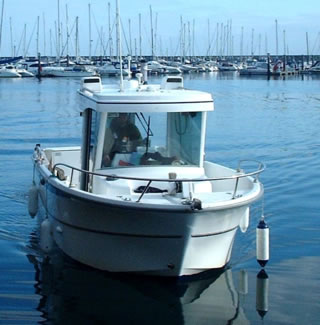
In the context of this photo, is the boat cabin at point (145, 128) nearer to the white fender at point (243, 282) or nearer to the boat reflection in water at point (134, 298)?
the boat reflection in water at point (134, 298)

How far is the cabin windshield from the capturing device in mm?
11055

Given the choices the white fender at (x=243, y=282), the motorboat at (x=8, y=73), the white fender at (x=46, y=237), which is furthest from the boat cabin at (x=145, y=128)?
the motorboat at (x=8, y=73)

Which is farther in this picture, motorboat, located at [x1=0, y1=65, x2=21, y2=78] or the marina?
motorboat, located at [x1=0, y1=65, x2=21, y2=78]

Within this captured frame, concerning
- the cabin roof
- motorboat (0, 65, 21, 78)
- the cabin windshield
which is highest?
motorboat (0, 65, 21, 78)

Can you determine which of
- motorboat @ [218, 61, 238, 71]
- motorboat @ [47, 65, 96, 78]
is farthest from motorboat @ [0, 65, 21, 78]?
motorboat @ [218, 61, 238, 71]

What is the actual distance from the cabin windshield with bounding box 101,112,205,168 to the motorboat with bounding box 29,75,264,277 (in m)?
0.02

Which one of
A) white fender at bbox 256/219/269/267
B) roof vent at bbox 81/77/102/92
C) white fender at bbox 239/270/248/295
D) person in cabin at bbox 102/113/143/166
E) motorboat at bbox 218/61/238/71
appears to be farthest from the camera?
motorboat at bbox 218/61/238/71

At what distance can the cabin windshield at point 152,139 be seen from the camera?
435 inches

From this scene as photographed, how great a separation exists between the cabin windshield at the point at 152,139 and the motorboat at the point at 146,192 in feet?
0.05

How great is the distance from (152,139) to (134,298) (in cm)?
259

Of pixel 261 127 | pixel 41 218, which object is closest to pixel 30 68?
pixel 261 127

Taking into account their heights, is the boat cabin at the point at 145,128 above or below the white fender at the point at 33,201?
above

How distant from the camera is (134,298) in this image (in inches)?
401

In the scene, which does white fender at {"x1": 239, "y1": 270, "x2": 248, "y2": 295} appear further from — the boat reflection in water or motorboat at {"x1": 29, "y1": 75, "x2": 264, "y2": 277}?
motorboat at {"x1": 29, "y1": 75, "x2": 264, "y2": 277}
